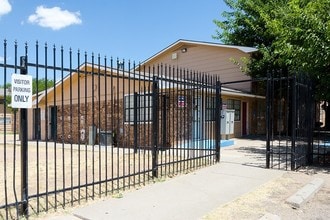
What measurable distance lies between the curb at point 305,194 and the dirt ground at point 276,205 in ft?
0.22

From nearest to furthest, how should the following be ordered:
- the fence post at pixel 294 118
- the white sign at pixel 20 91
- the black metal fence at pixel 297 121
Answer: the white sign at pixel 20 91, the fence post at pixel 294 118, the black metal fence at pixel 297 121

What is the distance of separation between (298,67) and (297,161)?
2.94 m

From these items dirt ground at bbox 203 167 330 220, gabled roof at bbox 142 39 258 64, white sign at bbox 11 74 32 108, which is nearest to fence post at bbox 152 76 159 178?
dirt ground at bbox 203 167 330 220

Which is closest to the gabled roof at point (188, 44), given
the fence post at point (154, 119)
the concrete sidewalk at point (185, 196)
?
the concrete sidewalk at point (185, 196)

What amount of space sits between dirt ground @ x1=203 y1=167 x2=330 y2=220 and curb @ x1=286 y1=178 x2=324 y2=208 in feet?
0.22

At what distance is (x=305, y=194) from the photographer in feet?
21.4

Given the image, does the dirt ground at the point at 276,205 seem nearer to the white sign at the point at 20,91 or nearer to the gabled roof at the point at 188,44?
the white sign at the point at 20,91

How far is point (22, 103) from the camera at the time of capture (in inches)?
194

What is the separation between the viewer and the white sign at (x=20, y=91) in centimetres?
484

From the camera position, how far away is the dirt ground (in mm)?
5445

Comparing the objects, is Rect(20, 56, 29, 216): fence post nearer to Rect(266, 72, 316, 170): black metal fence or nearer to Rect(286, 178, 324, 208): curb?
Rect(286, 178, 324, 208): curb

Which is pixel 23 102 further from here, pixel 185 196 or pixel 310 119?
pixel 310 119

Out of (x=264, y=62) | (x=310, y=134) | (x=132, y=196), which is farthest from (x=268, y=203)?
(x=264, y=62)

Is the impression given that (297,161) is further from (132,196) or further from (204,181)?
(132,196)
